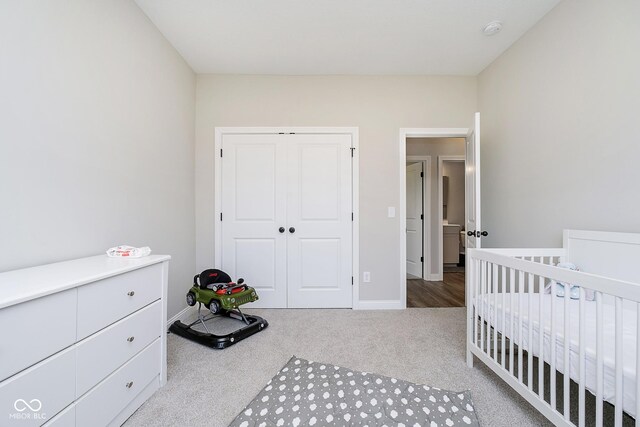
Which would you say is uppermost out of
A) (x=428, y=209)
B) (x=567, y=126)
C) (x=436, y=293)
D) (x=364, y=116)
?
(x=364, y=116)

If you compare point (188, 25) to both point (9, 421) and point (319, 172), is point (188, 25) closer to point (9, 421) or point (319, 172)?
point (319, 172)

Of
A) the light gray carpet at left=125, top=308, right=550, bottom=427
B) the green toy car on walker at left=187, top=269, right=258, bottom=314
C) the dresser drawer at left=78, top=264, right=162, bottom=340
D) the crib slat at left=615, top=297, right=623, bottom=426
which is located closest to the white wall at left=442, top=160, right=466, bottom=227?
the light gray carpet at left=125, top=308, right=550, bottom=427

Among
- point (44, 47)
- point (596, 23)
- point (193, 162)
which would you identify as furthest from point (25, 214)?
point (596, 23)

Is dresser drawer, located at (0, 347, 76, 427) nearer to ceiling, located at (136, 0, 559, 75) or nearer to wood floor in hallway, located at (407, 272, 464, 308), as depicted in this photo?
ceiling, located at (136, 0, 559, 75)

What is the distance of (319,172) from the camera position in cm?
275

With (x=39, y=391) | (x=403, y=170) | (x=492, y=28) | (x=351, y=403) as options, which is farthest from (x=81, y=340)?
(x=492, y=28)

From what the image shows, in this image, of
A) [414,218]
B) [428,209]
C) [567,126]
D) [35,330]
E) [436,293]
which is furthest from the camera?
[414,218]

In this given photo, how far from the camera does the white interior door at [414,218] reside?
4.07 meters

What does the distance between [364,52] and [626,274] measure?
7.94 ft

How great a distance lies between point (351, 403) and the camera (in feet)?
4.39

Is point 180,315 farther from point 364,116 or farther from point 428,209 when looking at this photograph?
point 428,209

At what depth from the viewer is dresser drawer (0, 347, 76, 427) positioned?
2.48ft

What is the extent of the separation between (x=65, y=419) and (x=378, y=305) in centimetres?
241

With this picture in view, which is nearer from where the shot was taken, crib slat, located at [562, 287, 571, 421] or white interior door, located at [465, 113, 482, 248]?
crib slat, located at [562, 287, 571, 421]
